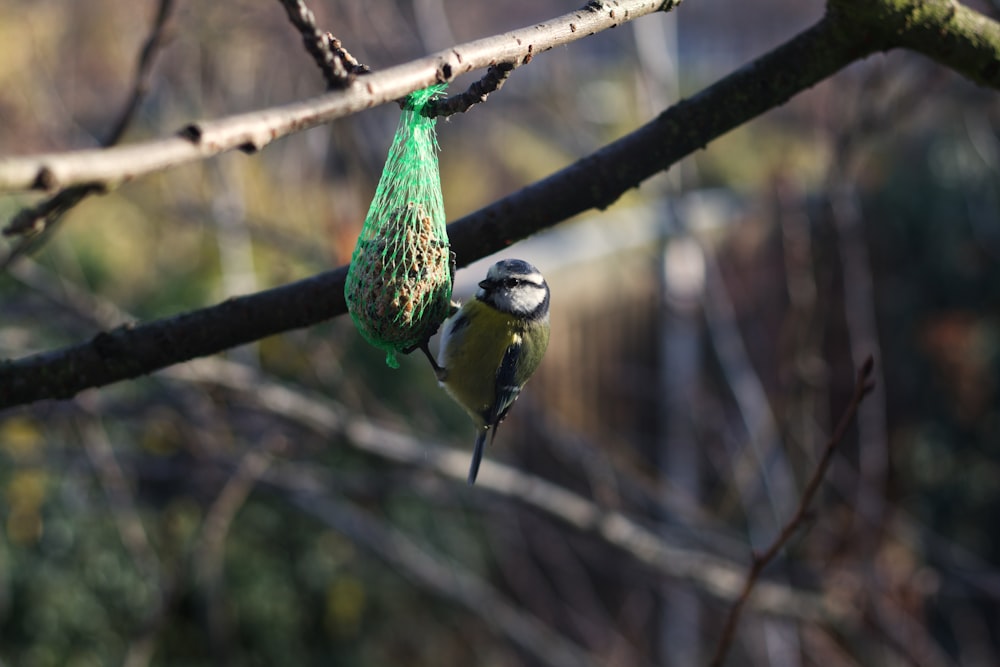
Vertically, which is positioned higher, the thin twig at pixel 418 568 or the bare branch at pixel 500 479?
the bare branch at pixel 500 479

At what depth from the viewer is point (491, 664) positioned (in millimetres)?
5586

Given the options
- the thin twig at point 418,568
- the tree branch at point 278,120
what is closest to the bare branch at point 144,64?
the tree branch at point 278,120

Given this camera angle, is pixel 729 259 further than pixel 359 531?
Yes

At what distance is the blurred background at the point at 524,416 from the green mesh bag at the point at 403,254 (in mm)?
1062

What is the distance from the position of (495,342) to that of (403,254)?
66 cm

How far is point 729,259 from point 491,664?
3.51 meters

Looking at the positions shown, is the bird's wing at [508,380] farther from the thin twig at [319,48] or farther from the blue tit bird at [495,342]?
the thin twig at [319,48]

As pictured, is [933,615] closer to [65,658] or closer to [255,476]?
[255,476]

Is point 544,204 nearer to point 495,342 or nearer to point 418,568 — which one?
point 495,342

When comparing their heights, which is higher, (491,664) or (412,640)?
(412,640)

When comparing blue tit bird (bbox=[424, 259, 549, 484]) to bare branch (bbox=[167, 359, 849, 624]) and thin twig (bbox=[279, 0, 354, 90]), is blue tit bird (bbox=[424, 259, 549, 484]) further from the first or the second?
thin twig (bbox=[279, 0, 354, 90])

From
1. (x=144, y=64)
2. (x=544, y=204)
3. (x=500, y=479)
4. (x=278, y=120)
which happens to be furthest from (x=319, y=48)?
(x=500, y=479)

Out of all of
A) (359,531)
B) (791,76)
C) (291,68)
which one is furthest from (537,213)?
(291,68)

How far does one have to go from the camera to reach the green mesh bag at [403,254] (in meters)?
1.65
